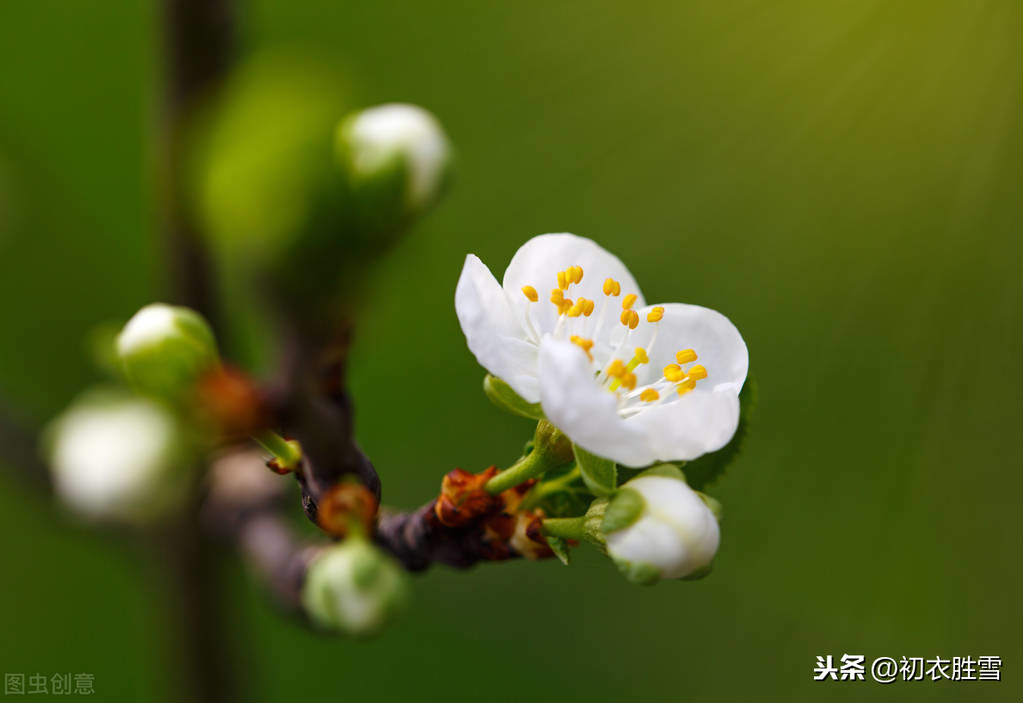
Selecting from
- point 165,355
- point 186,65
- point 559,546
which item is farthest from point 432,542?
point 186,65

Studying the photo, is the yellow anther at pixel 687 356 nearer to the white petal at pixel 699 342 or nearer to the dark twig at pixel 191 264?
the white petal at pixel 699 342

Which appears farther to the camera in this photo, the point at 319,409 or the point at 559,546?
the point at 559,546

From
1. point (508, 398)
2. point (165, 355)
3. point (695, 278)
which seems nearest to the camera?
point (165, 355)

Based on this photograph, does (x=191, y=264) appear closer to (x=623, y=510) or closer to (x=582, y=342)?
(x=582, y=342)

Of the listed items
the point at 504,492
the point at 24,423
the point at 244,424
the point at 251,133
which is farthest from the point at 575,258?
the point at 24,423

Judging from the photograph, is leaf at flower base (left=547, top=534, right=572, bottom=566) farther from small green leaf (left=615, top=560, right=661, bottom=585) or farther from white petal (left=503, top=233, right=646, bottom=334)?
white petal (left=503, top=233, right=646, bottom=334)

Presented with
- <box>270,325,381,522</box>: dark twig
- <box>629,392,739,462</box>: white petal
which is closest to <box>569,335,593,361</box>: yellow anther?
<box>629,392,739,462</box>: white petal

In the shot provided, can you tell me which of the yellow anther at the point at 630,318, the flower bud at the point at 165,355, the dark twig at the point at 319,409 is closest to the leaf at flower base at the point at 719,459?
the yellow anther at the point at 630,318
